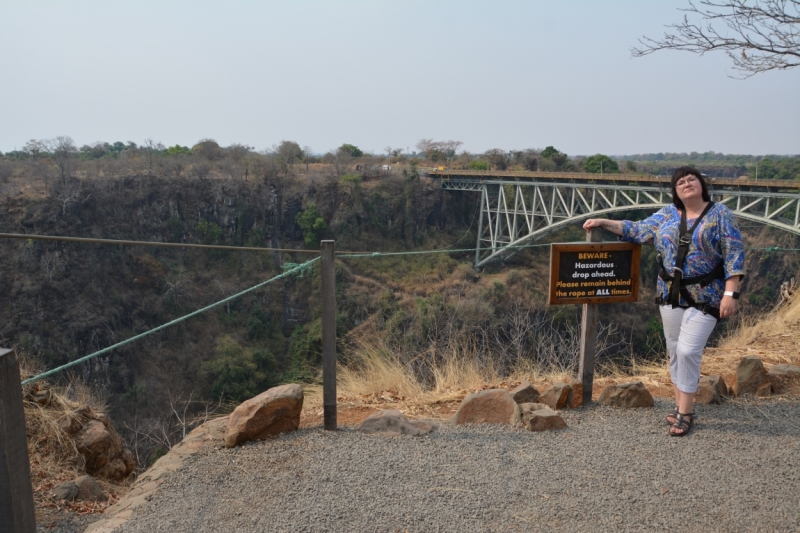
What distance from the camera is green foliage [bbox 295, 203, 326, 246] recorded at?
107 feet

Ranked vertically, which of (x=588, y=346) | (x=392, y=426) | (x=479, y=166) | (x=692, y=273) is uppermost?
(x=479, y=166)

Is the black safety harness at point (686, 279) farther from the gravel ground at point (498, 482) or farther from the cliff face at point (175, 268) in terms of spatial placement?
the cliff face at point (175, 268)

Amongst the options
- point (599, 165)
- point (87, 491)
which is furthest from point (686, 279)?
point (599, 165)

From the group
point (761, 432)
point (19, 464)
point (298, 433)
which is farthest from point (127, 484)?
point (761, 432)

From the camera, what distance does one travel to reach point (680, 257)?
3.03 m

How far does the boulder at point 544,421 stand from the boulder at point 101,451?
8.34ft

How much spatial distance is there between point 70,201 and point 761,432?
30192 mm

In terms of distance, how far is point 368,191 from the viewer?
34.4 meters

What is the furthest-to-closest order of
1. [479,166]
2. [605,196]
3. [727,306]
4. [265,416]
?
[479,166] < [605,196] < [265,416] < [727,306]

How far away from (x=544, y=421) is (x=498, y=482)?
0.69 m

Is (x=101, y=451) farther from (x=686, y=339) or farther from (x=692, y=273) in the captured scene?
(x=692, y=273)

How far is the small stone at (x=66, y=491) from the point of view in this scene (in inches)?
112

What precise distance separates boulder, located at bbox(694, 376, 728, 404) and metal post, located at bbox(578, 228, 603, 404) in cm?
65

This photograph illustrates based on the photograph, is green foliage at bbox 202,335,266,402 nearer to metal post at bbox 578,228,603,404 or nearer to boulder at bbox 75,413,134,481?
boulder at bbox 75,413,134,481
